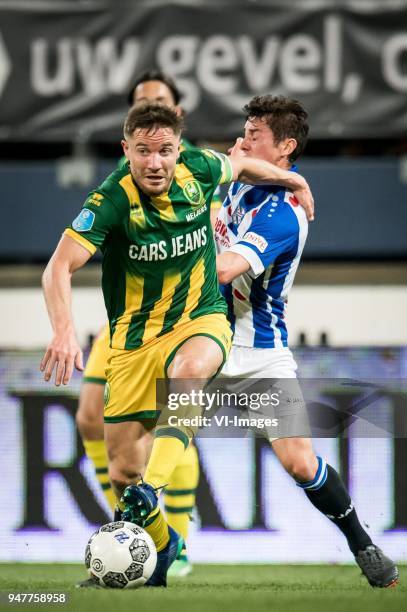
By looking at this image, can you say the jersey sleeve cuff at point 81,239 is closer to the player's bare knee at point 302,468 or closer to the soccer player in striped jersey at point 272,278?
the soccer player in striped jersey at point 272,278

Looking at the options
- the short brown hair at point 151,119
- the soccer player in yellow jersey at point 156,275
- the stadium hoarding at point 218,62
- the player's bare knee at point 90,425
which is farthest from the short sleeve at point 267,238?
the stadium hoarding at point 218,62

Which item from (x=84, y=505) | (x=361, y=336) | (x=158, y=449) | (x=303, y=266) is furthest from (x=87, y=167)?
(x=158, y=449)

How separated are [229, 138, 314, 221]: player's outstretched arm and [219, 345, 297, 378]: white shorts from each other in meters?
0.55

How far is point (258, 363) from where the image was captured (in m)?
5.12

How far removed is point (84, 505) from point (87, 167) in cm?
331

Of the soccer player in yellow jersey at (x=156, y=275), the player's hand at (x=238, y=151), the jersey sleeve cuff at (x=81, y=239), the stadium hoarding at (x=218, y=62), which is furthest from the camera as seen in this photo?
the stadium hoarding at (x=218, y=62)

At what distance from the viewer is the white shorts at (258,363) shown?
511 cm

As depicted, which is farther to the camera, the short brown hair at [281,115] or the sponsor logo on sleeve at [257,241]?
the short brown hair at [281,115]

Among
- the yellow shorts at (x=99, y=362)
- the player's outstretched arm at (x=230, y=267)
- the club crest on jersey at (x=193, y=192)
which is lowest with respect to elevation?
the yellow shorts at (x=99, y=362)

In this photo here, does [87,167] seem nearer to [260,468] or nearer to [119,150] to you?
[119,150]

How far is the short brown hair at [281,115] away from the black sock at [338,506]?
52.7 inches

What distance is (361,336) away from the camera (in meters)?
8.29

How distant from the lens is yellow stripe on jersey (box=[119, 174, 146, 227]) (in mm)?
4629

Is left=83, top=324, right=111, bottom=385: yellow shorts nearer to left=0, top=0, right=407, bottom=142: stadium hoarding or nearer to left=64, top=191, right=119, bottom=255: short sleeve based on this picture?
left=64, top=191, right=119, bottom=255: short sleeve
